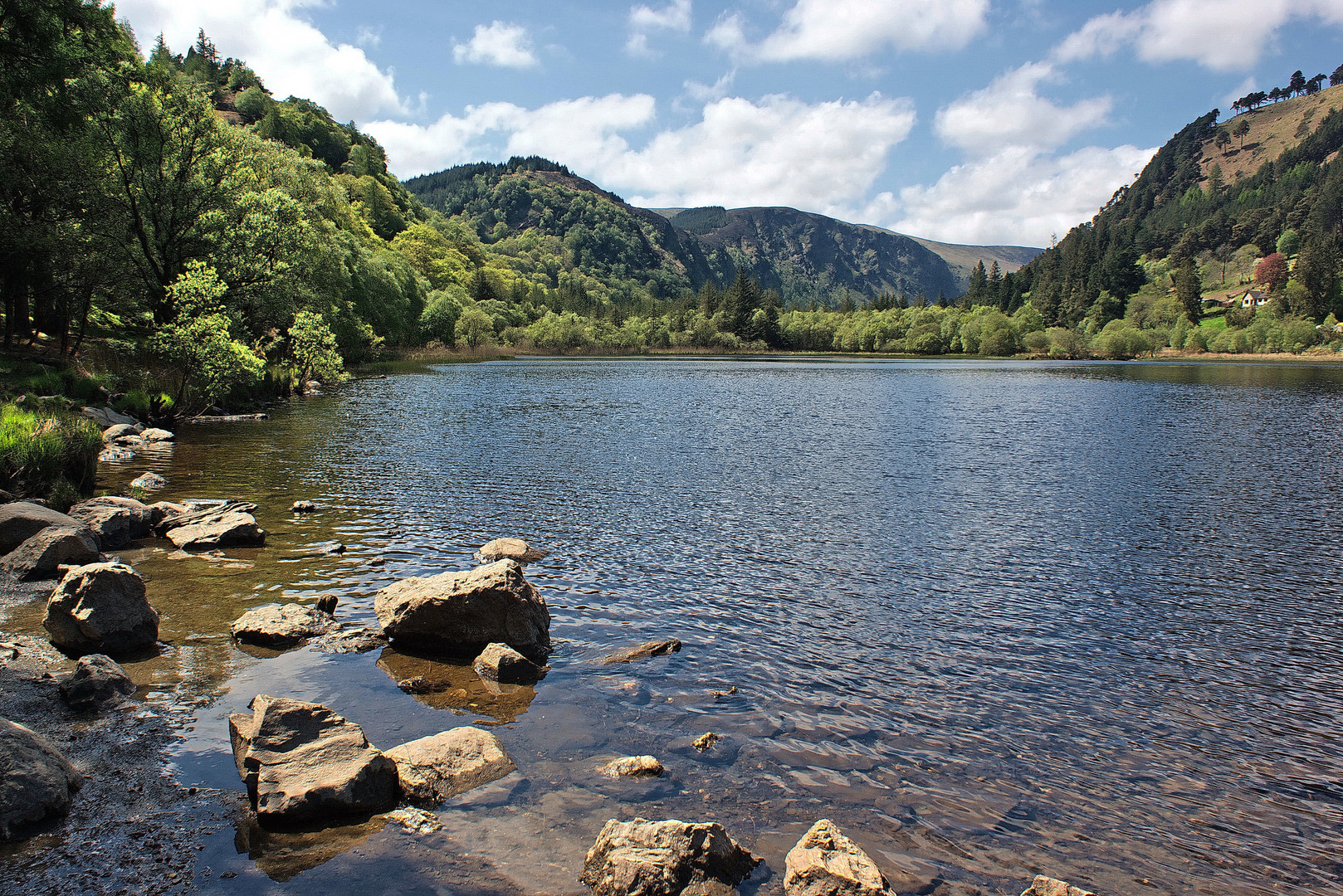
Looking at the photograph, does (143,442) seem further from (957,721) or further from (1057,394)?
(1057,394)

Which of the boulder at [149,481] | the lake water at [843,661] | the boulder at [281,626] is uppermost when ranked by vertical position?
the boulder at [149,481]

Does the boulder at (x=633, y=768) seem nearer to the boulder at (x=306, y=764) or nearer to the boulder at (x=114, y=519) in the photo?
the boulder at (x=306, y=764)

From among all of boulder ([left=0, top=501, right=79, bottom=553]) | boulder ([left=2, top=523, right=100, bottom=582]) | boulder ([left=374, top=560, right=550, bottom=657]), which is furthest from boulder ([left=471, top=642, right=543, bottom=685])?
boulder ([left=0, top=501, right=79, bottom=553])

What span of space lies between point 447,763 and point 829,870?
16.8ft

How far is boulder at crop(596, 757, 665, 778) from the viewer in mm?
10203

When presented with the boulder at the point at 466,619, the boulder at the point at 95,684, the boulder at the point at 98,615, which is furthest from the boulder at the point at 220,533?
the boulder at the point at 95,684

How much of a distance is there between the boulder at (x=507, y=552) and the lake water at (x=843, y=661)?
1.79 feet

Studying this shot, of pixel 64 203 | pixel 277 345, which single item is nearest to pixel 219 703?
pixel 64 203

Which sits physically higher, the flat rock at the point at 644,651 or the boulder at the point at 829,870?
the boulder at the point at 829,870

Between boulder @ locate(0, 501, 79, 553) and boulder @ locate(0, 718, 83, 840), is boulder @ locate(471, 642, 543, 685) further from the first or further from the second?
boulder @ locate(0, 501, 79, 553)

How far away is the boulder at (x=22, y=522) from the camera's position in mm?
17656

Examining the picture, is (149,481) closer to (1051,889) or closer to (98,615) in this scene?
(98,615)

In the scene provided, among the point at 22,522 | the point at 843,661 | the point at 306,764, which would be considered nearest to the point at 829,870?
the point at 306,764

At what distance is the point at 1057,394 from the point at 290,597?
91.0m
